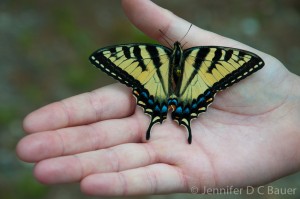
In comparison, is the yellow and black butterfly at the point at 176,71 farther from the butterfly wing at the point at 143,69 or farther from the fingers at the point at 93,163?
the fingers at the point at 93,163

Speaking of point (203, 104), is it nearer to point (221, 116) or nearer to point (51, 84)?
point (221, 116)

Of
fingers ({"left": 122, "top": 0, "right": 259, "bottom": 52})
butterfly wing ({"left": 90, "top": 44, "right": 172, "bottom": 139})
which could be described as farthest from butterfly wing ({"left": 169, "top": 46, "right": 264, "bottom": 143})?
fingers ({"left": 122, "top": 0, "right": 259, "bottom": 52})

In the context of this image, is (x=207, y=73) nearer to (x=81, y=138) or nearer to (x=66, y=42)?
(x=81, y=138)

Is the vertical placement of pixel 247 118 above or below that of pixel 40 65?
below

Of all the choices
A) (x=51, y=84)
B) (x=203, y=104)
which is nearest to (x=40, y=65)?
(x=51, y=84)

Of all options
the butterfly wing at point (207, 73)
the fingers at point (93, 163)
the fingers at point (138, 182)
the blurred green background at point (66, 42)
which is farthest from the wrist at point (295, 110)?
the blurred green background at point (66, 42)

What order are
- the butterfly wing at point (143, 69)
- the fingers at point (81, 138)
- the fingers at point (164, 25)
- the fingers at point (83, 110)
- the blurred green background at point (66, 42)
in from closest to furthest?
the fingers at point (81, 138) < the fingers at point (83, 110) < the butterfly wing at point (143, 69) < the fingers at point (164, 25) < the blurred green background at point (66, 42)

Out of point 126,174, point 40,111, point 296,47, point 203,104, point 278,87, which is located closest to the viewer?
point 126,174
